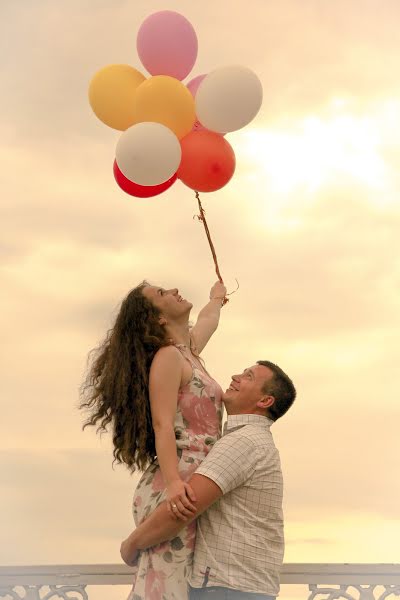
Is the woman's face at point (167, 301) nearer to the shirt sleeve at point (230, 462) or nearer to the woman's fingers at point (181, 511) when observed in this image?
the shirt sleeve at point (230, 462)

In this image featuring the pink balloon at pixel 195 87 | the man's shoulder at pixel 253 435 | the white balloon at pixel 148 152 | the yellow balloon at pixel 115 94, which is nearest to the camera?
the man's shoulder at pixel 253 435

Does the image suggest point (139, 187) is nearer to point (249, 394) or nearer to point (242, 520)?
point (249, 394)

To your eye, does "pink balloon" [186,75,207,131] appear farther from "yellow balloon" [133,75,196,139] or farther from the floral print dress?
the floral print dress

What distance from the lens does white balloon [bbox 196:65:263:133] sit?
372 cm

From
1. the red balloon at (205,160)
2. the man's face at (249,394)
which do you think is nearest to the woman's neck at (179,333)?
the man's face at (249,394)

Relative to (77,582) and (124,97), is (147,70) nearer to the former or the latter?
(124,97)

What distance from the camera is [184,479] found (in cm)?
297

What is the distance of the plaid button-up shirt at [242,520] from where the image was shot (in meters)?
2.83

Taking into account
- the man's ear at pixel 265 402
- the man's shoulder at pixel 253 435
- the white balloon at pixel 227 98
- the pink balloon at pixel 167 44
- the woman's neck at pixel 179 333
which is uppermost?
the pink balloon at pixel 167 44

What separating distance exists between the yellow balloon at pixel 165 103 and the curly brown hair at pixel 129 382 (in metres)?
0.84

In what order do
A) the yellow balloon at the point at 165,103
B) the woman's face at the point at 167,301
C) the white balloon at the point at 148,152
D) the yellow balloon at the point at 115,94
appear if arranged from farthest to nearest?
the yellow balloon at the point at 115,94 → the yellow balloon at the point at 165,103 → the white balloon at the point at 148,152 → the woman's face at the point at 167,301

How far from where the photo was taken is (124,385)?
309 cm

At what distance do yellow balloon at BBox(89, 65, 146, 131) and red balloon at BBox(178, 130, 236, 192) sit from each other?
291 millimetres

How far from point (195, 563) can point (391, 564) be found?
1.64 metres
